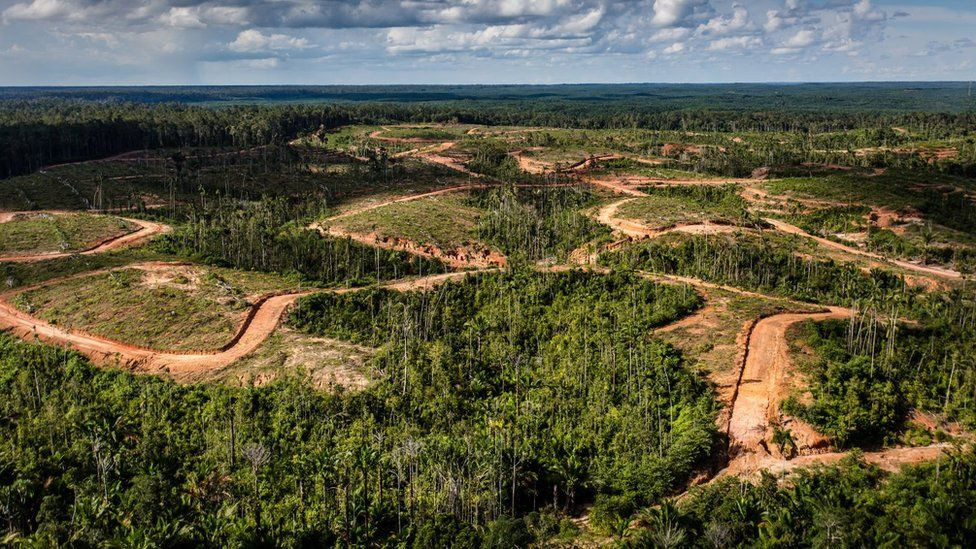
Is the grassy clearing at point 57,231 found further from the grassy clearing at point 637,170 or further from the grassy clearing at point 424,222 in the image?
the grassy clearing at point 637,170

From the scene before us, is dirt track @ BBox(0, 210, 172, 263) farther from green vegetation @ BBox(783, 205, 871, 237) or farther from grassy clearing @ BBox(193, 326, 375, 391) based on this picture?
green vegetation @ BBox(783, 205, 871, 237)

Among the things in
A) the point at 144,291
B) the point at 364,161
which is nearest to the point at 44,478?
the point at 144,291

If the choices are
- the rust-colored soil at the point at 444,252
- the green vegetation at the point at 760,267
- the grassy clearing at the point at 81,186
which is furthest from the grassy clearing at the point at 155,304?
the grassy clearing at the point at 81,186

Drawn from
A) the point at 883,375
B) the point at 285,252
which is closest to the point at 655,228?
the point at 883,375

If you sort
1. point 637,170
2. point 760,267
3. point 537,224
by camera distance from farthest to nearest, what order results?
1. point 637,170
2. point 537,224
3. point 760,267

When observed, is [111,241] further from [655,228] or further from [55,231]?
[655,228]

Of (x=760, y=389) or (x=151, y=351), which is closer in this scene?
(x=760, y=389)

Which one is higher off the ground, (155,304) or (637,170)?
(637,170)
